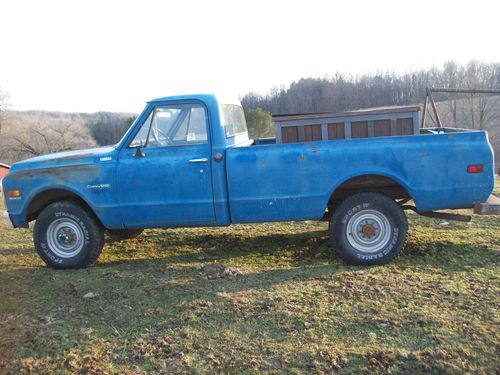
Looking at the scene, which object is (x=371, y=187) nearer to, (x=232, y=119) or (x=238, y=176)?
(x=238, y=176)

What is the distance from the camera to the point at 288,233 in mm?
6930

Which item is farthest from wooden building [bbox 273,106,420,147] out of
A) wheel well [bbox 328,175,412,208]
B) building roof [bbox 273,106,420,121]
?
wheel well [bbox 328,175,412,208]

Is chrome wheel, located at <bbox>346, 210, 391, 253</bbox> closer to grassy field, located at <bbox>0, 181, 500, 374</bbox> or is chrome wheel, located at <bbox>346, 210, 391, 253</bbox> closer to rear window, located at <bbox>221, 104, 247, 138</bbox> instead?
grassy field, located at <bbox>0, 181, 500, 374</bbox>

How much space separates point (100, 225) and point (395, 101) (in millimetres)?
47110

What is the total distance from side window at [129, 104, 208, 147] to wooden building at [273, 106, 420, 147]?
100cm

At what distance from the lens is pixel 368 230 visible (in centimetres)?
525

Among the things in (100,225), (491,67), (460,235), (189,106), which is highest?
(491,67)

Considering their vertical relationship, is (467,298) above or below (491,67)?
below

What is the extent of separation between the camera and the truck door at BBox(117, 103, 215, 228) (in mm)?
5375

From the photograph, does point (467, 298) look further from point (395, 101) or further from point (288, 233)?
point (395, 101)

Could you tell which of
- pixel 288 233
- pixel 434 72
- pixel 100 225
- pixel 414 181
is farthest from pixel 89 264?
pixel 434 72

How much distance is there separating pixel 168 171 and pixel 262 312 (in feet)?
7.16

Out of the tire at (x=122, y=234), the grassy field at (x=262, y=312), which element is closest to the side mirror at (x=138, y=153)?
the grassy field at (x=262, y=312)

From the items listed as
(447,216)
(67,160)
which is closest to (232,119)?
(67,160)
